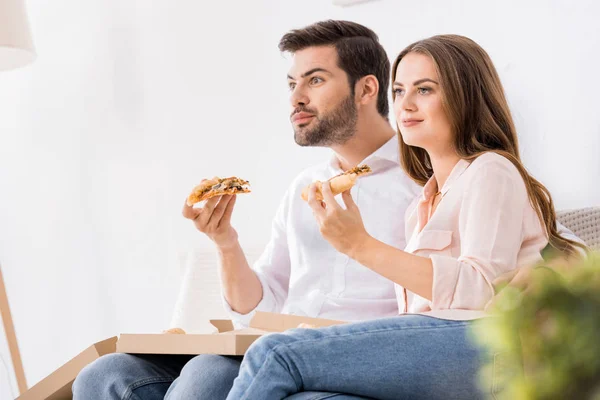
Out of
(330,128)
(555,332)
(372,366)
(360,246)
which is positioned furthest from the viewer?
(330,128)

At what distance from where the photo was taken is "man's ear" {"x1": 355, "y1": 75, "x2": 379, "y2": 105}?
5.89ft

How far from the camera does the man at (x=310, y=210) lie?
160 cm

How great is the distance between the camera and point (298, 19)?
2.19 m

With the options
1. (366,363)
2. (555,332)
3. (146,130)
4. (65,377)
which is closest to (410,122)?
(366,363)

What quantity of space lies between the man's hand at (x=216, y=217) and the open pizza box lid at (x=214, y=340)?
1.04 feet

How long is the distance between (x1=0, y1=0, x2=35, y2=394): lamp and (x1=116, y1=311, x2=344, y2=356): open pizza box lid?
4.67 feet

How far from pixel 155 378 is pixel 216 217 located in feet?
1.47

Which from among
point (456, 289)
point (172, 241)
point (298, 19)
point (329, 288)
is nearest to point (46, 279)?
point (172, 241)

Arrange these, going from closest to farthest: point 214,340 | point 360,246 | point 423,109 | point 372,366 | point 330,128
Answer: point 372,366
point 214,340
point 360,246
point 423,109
point 330,128

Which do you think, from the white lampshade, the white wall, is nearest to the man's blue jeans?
the white wall

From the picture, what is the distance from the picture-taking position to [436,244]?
1262mm

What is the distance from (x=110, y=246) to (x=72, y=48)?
0.73 metres

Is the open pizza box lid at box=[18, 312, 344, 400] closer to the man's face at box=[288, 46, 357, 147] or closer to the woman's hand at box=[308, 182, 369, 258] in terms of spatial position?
the woman's hand at box=[308, 182, 369, 258]

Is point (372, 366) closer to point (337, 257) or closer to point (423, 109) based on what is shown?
point (423, 109)
